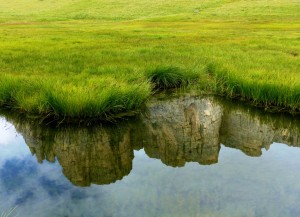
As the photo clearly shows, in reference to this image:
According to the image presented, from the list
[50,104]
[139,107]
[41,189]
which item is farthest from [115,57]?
[41,189]

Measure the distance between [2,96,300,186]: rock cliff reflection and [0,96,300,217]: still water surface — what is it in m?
0.03

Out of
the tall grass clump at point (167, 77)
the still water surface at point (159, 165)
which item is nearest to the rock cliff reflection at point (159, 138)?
the still water surface at point (159, 165)

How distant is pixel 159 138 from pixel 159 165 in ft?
5.54

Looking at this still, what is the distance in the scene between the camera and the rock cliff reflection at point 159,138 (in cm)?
883

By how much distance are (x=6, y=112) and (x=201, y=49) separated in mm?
13047

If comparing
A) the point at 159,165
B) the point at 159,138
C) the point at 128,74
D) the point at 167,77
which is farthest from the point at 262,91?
the point at 159,165

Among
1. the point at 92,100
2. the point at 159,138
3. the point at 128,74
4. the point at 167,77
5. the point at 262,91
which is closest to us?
the point at 159,138

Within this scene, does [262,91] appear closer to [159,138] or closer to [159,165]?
[159,138]

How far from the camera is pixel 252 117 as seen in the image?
481 inches

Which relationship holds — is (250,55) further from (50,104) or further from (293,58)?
(50,104)

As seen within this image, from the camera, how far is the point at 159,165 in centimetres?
886

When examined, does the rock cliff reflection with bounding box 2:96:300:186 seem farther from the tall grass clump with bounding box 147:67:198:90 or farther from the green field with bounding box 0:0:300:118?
the tall grass clump with bounding box 147:67:198:90

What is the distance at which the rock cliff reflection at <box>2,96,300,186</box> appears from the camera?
8834 millimetres

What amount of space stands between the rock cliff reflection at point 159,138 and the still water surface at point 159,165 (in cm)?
3
